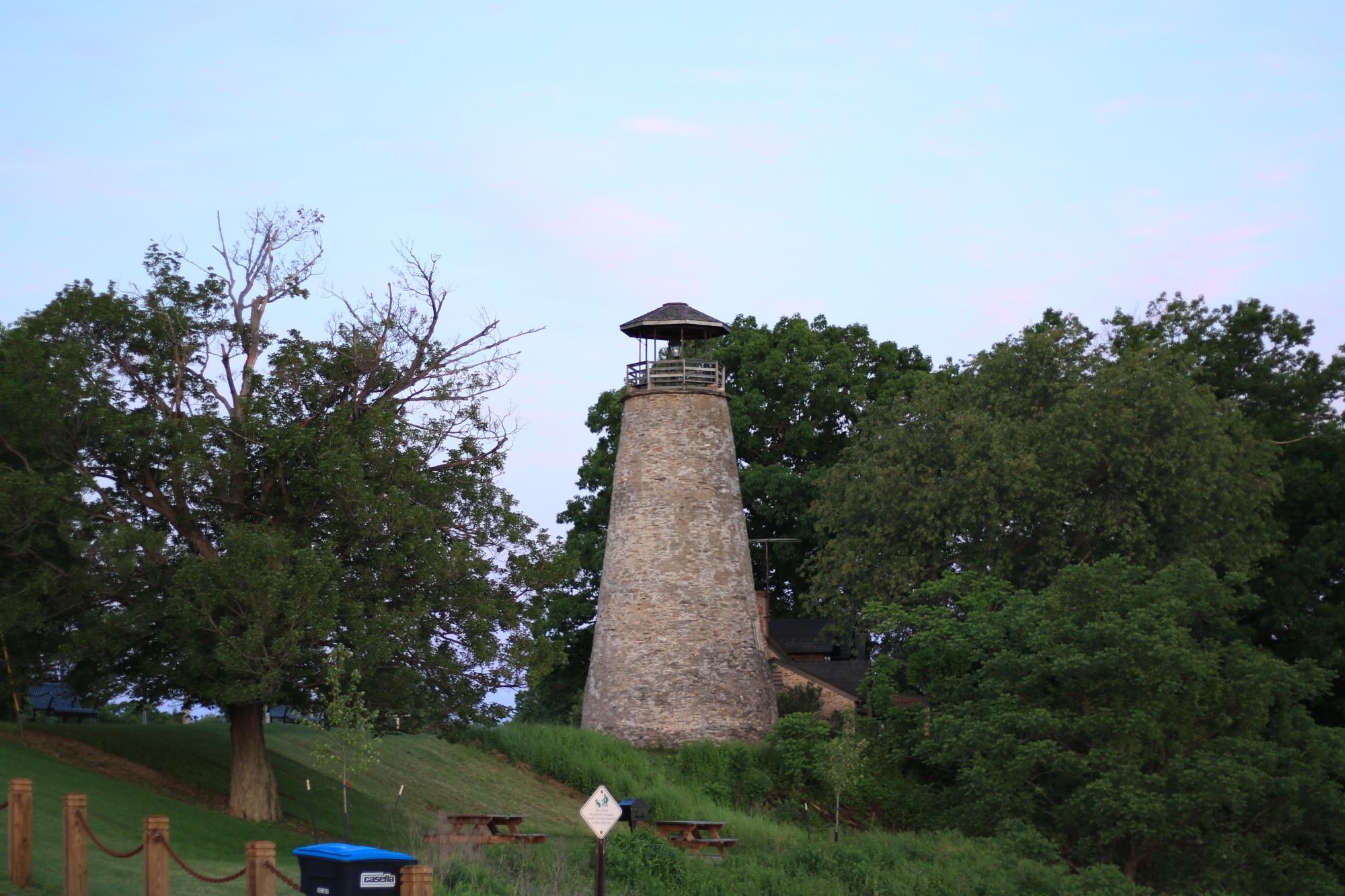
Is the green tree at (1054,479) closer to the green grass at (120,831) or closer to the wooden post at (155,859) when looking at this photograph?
the green grass at (120,831)

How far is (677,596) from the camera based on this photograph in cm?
3834

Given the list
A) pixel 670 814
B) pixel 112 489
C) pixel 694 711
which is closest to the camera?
pixel 112 489

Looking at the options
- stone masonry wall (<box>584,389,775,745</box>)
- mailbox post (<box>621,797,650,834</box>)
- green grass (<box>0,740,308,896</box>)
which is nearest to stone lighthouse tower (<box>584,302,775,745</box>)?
stone masonry wall (<box>584,389,775,745</box>)

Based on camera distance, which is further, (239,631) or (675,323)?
(675,323)

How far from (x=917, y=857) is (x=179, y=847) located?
14.2 m

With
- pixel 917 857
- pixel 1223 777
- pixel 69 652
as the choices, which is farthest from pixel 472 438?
pixel 1223 777

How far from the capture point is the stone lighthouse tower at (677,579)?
1494 inches

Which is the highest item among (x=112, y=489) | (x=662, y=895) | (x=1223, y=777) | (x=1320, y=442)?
(x=1320, y=442)

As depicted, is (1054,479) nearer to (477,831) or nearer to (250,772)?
(477,831)

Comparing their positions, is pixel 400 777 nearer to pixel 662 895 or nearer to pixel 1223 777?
pixel 662 895

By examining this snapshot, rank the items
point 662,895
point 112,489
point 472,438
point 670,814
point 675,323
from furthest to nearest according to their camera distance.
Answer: point 675,323 < point 670,814 < point 472,438 < point 112,489 < point 662,895

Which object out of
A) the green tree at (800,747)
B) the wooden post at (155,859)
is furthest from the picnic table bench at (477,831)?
the green tree at (800,747)

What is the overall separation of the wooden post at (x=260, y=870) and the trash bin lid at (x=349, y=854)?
1.17 m

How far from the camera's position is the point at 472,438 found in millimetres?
27719
